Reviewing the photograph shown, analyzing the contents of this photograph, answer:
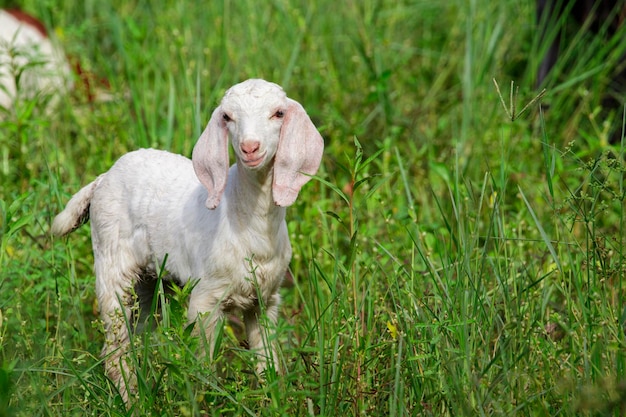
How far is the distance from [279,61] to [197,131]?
1.69 meters

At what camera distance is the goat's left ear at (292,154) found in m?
2.87

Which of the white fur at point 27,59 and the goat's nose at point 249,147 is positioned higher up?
the goat's nose at point 249,147

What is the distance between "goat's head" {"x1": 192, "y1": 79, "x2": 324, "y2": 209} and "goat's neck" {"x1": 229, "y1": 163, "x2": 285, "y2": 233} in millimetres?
69

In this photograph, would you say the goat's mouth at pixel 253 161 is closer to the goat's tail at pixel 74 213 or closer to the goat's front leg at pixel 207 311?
the goat's front leg at pixel 207 311

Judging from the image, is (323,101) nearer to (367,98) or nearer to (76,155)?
(367,98)

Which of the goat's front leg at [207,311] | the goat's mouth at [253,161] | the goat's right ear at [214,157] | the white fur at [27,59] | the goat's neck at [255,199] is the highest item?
the goat's mouth at [253,161]

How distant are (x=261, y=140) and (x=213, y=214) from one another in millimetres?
461

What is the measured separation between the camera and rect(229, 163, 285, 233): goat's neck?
3.02 meters

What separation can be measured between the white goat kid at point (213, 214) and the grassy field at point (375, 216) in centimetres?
13

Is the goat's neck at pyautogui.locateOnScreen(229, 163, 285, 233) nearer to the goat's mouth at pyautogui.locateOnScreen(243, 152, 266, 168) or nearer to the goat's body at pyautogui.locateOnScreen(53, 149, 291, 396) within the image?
the goat's body at pyautogui.locateOnScreen(53, 149, 291, 396)

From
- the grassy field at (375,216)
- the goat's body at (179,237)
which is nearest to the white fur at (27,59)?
the grassy field at (375,216)

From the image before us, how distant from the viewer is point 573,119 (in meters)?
5.14

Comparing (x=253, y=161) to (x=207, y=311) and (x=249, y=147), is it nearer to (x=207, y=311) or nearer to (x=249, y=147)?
(x=249, y=147)

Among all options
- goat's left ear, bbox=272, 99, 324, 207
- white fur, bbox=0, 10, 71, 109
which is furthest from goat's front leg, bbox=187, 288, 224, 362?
white fur, bbox=0, 10, 71, 109
